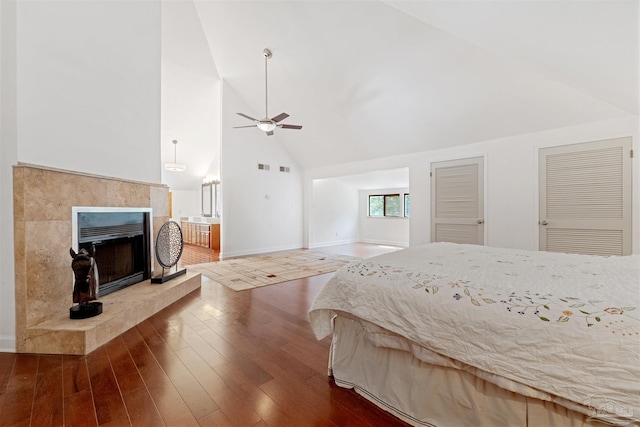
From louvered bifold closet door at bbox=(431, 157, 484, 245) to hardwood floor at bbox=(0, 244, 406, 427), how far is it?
344 centimetres

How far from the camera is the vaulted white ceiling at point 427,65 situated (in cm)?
205

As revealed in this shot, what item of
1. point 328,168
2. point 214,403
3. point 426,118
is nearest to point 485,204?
point 426,118

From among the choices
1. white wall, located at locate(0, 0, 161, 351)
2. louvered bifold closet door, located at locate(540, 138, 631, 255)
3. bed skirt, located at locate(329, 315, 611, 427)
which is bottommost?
bed skirt, located at locate(329, 315, 611, 427)

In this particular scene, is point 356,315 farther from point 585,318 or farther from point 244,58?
point 244,58

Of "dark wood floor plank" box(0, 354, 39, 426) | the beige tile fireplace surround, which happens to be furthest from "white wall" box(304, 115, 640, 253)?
"dark wood floor plank" box(0, 354, 39, 426)

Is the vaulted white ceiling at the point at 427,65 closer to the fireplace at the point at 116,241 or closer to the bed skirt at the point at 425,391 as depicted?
the bed skirt at the point at 425,391

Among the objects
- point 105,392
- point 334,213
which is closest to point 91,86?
point 105,392

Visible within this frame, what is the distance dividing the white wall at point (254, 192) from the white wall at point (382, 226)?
2530 mm

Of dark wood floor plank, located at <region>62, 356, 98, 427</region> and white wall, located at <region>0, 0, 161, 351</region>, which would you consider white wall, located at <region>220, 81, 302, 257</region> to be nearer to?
white wall, located at <region>0, 0, 161, 351</region>

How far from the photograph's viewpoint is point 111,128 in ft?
9.17

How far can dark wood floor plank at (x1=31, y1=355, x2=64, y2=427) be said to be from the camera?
137 centimetres

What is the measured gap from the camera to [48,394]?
156cm

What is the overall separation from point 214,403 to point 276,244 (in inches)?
226

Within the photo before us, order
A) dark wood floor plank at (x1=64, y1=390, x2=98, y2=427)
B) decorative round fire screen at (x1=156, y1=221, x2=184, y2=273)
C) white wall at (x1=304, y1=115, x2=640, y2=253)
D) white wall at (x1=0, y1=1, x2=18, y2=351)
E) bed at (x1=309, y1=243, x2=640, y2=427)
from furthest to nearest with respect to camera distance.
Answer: white wall at (x1=304, y1=115, x2=640, y2=253) < decorative round fire screen at (x1=156, y1=221, x2=184, y2=273) < white wall at (x1=0, y1=1, x2=18, y2=351) < dark wood floor plank at (x1=64, y1=390, x2=98, y2=427) < bed at (x1=309, y1=243, x2=640, y2=427)
